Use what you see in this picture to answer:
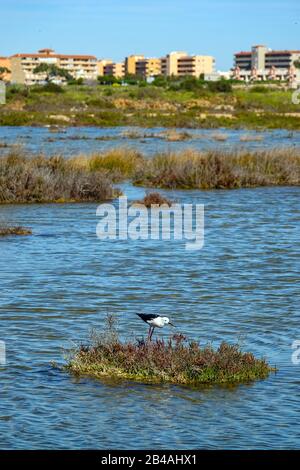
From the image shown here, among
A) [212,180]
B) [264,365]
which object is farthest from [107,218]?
[264,365]

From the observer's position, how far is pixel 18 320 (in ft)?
42.8

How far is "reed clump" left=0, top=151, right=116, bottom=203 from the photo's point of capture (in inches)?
1021

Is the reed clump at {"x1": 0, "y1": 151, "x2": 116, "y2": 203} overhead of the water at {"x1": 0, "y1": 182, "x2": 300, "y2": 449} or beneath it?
overhead

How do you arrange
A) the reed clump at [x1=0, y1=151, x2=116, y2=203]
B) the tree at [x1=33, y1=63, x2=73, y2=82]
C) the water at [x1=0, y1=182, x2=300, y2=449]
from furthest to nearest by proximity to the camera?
the tree at [x1=33, y1=63, x2=73, y2=82] < the reed clump at [x1=0, y1=151, x2=116, y2=203] < the water at [x1=0, y1=182, x2=300, y2=449]

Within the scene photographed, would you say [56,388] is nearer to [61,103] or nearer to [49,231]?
[49,231]

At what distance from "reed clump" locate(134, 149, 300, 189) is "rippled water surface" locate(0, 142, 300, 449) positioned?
5.60 meters

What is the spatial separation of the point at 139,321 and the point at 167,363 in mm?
2887

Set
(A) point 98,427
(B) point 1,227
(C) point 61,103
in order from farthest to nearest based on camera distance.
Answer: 1. (C) point 61,103
2. (B) point 1,227
3. (A) point 98,427

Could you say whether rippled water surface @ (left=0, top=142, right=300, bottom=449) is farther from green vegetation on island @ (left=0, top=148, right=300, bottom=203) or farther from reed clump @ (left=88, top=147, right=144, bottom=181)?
reed clump @ (left=88, top=147, right=144, bottom=181)

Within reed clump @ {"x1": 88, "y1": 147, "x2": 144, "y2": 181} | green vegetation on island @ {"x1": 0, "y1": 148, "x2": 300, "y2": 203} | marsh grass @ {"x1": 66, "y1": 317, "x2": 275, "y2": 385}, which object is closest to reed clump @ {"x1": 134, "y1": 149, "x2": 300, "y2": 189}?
green vegetation on island @ {"x1": 0, "y1": 148, "x2": 300, "y2": 203}

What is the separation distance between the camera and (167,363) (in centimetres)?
1012

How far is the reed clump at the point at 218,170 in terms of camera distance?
30.5 meters

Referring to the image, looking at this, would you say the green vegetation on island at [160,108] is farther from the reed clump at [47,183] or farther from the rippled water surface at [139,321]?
the rippled water surface at [139,321]
